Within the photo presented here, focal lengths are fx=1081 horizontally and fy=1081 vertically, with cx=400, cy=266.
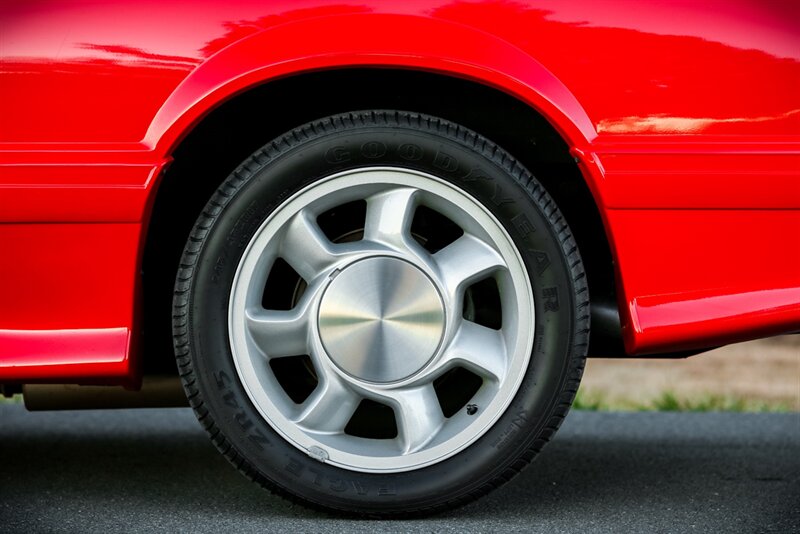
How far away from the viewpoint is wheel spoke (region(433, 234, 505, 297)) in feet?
7.04

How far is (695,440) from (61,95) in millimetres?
2118

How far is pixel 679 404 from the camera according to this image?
4.42 metres

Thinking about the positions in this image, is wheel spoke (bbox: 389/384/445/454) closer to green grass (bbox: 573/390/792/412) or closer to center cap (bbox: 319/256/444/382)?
center cap (bbox: 319/256/444/382)

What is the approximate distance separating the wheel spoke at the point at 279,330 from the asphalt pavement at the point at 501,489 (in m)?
0.35

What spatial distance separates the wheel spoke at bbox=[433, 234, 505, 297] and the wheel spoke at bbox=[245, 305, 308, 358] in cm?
29

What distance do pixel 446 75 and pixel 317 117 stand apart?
353 mm

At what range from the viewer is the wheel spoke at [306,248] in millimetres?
2152

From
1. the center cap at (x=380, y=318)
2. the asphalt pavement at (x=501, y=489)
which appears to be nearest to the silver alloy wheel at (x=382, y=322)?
the center cap at (x=380, y=318)

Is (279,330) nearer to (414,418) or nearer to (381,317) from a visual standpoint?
(381,317)

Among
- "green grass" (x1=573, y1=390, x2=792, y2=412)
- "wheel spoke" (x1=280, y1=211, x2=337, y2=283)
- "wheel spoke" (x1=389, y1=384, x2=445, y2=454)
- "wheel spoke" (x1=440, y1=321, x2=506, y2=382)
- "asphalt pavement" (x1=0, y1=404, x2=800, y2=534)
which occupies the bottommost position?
"green grass" (x1=573, y1=390, x2=792, y2=412)

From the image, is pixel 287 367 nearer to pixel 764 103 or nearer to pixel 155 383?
pixel 155 383

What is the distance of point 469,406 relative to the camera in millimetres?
2162

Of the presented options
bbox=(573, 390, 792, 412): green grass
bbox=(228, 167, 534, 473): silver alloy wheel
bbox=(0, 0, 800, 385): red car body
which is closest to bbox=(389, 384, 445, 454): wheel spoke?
bbox=(228, 167, 534, 473): silver alloy wheel

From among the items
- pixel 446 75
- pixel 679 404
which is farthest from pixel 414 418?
pixel 679 404
